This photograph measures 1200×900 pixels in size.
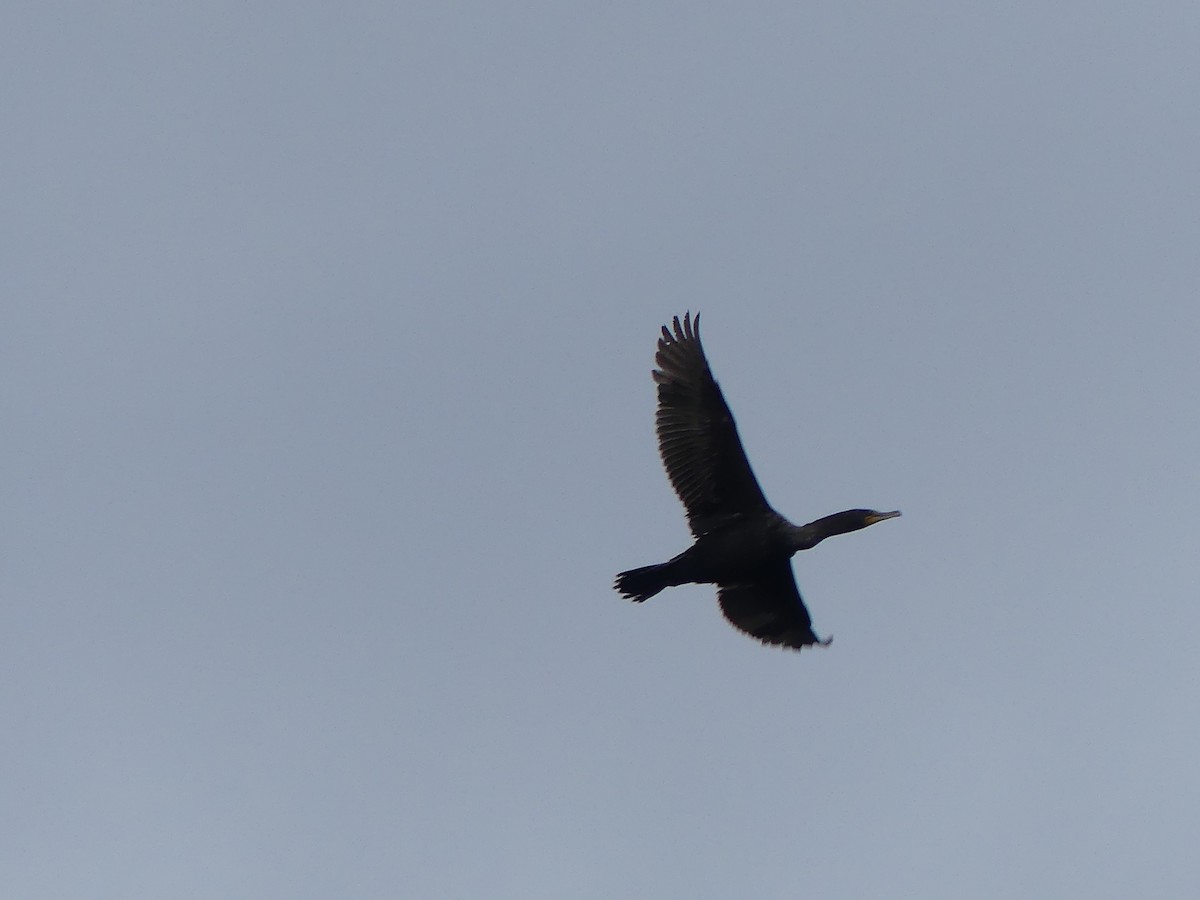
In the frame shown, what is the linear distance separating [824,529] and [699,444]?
74.5 inches

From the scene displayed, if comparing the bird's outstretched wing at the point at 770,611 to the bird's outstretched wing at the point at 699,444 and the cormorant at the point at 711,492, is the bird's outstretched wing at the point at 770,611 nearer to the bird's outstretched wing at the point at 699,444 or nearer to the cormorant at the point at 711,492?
the cormorant at the point at 711,492

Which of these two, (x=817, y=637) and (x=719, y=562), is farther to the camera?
(x=817, y=637)

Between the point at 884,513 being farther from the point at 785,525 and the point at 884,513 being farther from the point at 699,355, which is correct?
the point at 699,355

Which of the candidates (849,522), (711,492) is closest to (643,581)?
(711,492)

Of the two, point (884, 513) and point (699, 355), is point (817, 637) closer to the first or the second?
point (884, 513)

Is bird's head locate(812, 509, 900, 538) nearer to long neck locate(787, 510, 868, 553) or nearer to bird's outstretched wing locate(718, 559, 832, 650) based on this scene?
long neck locate(787, 510, 868, 553)

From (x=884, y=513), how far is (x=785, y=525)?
1261 millimetres

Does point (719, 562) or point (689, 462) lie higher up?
point (689, 462)

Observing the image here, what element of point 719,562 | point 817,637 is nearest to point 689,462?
point 719,562

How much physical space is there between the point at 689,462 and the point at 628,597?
197cm

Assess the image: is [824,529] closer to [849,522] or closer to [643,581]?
[849,522]

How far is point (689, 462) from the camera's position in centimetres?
2175

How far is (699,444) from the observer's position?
21719 mm

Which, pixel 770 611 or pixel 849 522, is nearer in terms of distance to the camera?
pixel 849 522
